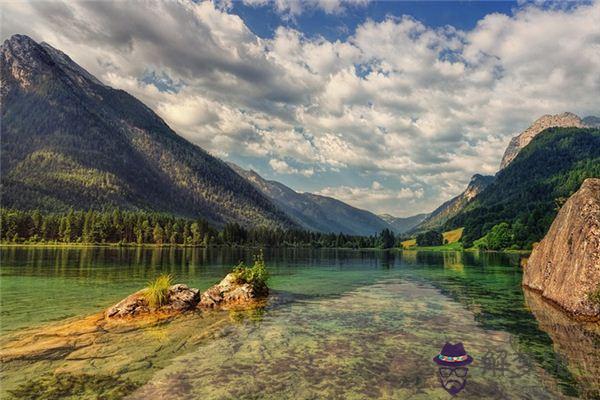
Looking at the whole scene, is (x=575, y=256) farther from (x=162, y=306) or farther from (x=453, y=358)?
(x=162, y=306)

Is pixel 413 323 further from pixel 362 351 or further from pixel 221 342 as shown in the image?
pixel 221 342

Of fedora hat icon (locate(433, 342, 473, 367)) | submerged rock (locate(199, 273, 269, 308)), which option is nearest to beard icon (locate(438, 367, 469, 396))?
fedora hat icon (locate(433, 342, 473, 367))

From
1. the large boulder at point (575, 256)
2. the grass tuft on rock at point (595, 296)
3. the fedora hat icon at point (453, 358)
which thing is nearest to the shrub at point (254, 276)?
the fedora hat icon at point (453, 358)

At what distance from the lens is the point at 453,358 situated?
685 inches

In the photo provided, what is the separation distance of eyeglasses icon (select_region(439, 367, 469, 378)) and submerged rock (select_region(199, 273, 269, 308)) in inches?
849

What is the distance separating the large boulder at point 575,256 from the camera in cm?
3083

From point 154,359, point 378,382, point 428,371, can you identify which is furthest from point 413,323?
point 154,359

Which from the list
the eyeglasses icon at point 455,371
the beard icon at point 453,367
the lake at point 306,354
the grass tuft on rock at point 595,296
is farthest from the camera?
the grass tuft on rock at point 595,296

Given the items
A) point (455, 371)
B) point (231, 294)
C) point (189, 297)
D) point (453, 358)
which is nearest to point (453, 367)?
point (455, 371)

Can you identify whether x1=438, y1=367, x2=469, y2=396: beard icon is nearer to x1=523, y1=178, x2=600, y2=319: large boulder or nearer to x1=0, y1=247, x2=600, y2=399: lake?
x1=0, y1=247, x2=600, y2=399: lake

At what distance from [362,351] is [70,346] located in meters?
15.7

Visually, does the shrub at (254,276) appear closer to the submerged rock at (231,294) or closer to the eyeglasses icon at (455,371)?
the submerged rock at (231,294)

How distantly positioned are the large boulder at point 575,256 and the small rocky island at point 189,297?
94.4 ft

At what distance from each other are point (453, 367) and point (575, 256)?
25.0 m
